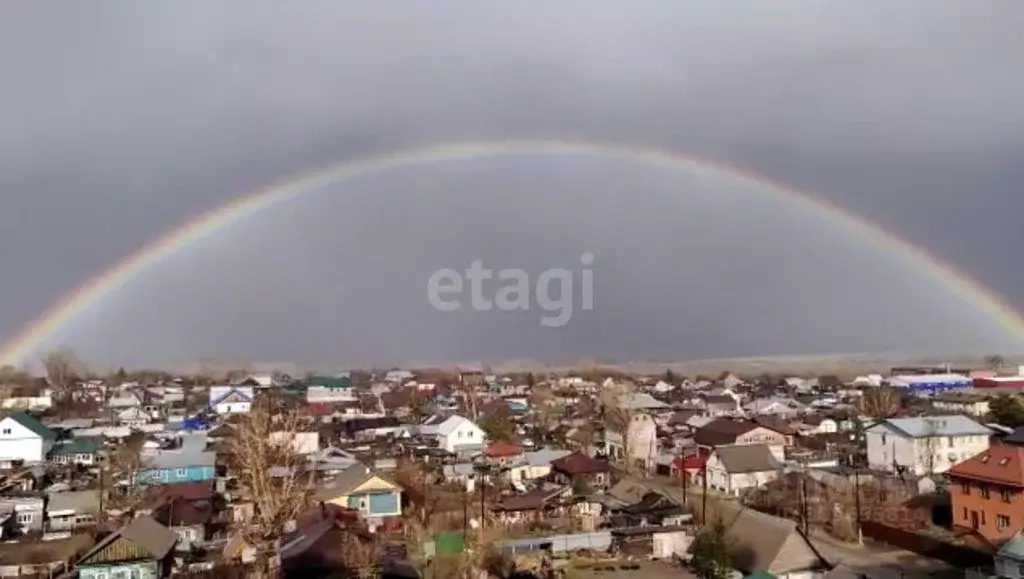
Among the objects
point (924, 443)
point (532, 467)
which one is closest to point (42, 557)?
point (532, 467)

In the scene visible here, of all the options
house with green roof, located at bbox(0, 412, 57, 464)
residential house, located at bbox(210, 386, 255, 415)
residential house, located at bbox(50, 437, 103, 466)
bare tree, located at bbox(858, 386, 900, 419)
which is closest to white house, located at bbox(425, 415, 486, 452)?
residential house, located at bbox(50, 437, 103, 466)

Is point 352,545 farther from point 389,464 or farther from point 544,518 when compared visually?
point 389,464

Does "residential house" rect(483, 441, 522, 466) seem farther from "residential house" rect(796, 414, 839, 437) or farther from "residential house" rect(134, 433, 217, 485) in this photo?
"residential house" rect(796, 414, 839, 437)

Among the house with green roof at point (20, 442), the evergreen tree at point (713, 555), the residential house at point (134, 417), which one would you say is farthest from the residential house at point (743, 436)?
the residential house at point (134, 417)

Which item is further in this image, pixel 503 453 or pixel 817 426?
pixel 817 426

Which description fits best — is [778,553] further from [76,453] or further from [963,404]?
[963,404]

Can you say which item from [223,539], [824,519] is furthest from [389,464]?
[824,519]
